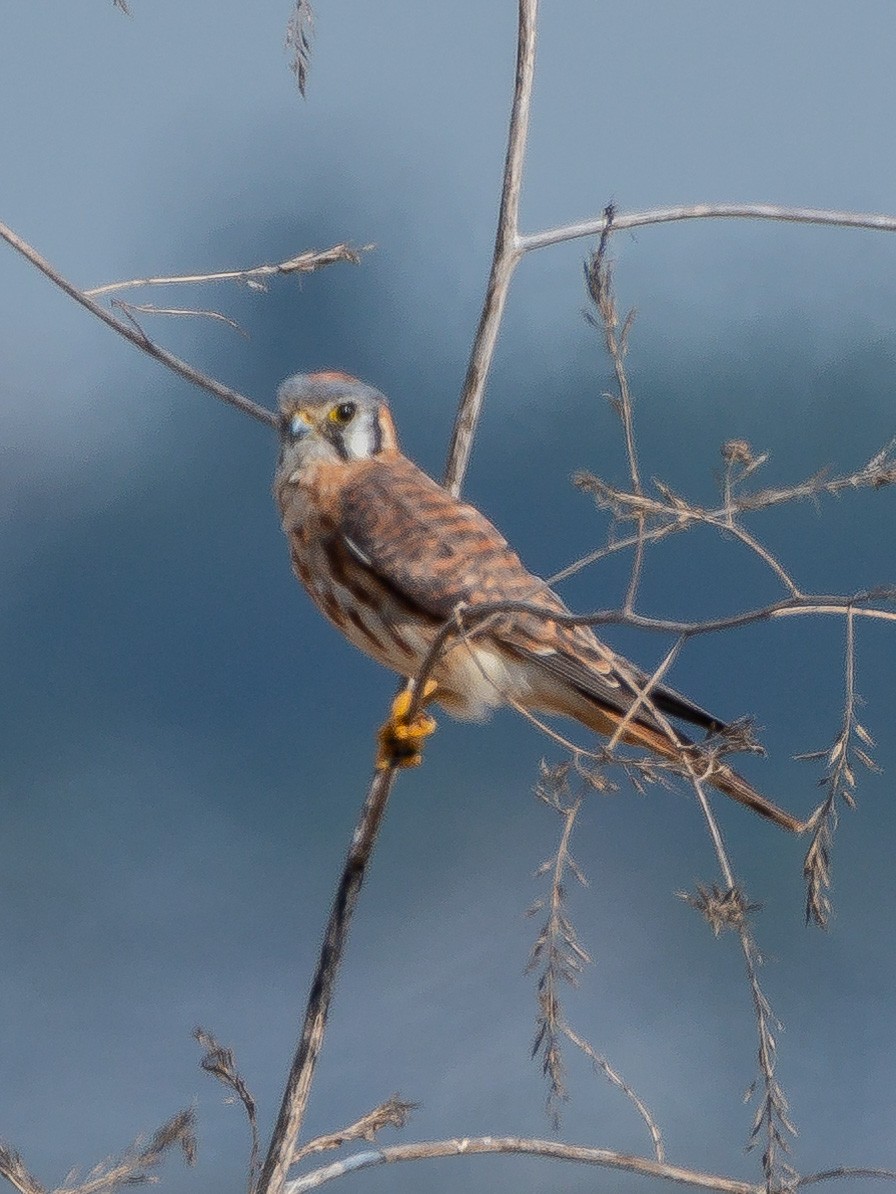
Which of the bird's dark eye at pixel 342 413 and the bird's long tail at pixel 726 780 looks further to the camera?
the bird's dark eye at pixel 342 413

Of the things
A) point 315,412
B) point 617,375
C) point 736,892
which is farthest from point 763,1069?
point 315,412

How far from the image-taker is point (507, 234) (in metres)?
1.70

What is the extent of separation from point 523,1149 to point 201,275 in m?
1.11

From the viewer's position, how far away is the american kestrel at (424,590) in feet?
6.59

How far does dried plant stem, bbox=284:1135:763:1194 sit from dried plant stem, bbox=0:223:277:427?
927mm

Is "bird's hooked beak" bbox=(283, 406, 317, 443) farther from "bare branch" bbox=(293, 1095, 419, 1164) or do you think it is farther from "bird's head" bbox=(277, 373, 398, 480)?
"bare branch" bbox=(293, 1095, 419, 1164)

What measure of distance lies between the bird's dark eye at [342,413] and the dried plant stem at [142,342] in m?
0.34

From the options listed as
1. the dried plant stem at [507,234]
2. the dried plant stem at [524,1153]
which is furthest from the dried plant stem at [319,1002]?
the dried plant stem at [507,234]

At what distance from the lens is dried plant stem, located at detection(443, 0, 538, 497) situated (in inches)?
65.7

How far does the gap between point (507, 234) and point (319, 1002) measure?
886 mm

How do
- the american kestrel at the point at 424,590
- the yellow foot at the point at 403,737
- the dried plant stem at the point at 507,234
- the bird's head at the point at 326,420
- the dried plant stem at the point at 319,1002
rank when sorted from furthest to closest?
the bird's head at the point at 326,420 → the american kestrel at the point at 424,590 → the yellow foot at the point at 403,737 → the dried plant stem at the point at 507,234 → the dried plant stem at the point at 319,1002


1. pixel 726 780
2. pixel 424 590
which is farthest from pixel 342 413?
pixel 726 780

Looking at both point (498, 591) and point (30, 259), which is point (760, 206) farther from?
point (30, 259)

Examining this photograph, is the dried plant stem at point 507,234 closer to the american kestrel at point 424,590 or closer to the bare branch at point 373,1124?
the american kestrel at point 424,590
